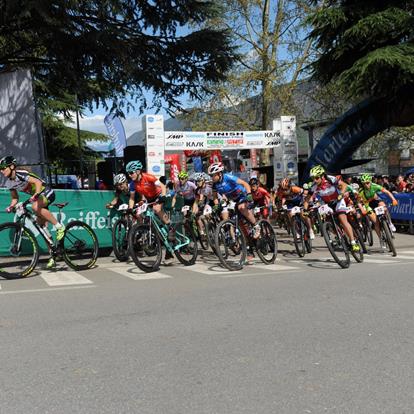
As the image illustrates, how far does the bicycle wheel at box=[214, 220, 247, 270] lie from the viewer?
29.0ft

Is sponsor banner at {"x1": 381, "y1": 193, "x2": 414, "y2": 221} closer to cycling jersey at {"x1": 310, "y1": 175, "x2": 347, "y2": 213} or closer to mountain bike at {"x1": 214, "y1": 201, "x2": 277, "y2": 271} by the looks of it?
cycling jersey at {"x1": 310, "y1": 175, "x2": 347, "y2": 213}

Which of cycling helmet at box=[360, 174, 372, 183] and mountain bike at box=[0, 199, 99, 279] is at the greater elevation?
cycling helmet at box=[360, 174, 372, 183]

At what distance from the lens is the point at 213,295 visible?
657 centimetres

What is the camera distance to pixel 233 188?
944 cm

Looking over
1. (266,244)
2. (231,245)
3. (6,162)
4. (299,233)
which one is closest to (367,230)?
(299,233)

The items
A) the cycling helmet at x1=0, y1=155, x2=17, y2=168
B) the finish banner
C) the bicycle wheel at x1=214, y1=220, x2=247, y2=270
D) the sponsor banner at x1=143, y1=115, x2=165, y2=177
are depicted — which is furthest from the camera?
the finish banner

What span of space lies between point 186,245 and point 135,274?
52.4 inches

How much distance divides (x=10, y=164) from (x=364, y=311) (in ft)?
18.9

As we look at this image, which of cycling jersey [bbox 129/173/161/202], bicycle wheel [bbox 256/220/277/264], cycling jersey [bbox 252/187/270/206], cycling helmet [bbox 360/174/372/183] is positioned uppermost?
cycling helmet [bbox 360/174/372/183]

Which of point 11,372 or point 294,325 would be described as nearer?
point 11,372

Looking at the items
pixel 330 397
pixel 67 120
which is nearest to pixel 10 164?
pixel 330 397

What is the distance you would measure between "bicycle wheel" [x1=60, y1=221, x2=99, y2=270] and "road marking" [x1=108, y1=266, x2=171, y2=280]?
452 millimetres

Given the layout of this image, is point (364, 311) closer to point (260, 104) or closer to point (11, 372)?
point (11, 372)

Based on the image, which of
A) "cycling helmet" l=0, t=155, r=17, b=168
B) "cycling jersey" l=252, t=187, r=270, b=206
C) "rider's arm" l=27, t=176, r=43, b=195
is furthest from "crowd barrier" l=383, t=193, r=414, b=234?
"cycling helmet" l=0, t=155, r=17, b=168
